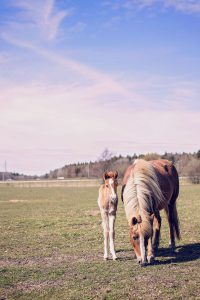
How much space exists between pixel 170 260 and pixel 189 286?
2.14 meters

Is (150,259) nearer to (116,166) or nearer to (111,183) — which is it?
(111,183)

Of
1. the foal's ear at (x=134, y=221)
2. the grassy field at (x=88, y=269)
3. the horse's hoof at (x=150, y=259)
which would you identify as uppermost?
the foal's ear at (x=134, y=221)

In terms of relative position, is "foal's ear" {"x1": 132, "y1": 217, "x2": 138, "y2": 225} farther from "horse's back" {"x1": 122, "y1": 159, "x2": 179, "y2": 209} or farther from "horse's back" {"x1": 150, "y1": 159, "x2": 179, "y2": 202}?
"horse's back" {"x1": 150, "y1": 159, "x2": 179, "y2": 202}

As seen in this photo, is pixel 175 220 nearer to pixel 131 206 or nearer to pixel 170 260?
pixel 170 260

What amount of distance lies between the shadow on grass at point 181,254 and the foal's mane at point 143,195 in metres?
1.19

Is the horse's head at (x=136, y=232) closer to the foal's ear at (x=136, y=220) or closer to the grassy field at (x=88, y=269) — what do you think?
the foal's ear at (x=136, y=220)

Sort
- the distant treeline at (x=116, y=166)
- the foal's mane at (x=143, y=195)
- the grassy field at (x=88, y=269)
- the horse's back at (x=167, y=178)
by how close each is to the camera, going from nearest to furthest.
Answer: the grassy field at (x=88, y=269) < the foal's mane at (x=143, y=195) < the horse's back at (x=167, y=178) < the distant treeline at (x=116, y=166)

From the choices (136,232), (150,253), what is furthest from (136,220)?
(150,253)

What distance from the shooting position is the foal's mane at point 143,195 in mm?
8070

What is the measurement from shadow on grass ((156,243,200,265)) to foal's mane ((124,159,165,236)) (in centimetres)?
119

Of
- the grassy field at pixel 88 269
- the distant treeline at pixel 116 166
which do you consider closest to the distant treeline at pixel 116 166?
the distant treeline at pixel 116 166

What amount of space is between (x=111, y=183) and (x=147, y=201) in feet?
3.34

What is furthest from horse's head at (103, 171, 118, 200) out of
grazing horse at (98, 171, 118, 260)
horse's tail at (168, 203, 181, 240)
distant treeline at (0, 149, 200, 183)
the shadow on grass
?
distant treeline at (0, 149, 200, 183)

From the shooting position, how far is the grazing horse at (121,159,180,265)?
790 centimetres
